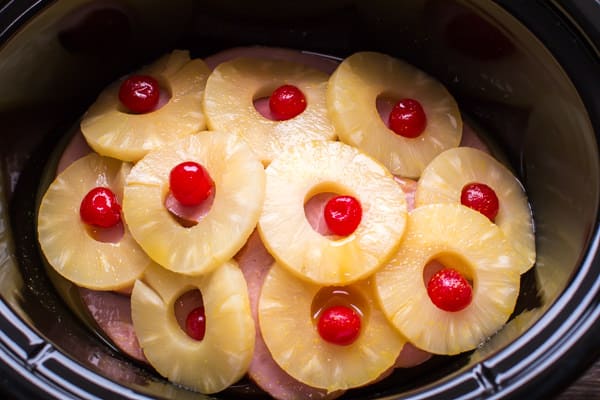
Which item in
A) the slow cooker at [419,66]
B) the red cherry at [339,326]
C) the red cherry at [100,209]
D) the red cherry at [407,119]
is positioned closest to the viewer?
the slow cooker at [419,66]

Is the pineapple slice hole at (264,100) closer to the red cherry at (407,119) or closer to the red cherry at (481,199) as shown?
the red cherry at (407,119)

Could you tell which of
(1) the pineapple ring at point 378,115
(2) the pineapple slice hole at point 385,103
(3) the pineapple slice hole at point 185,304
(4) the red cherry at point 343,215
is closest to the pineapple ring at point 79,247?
(3) the pineapple slice hole at point 185,304

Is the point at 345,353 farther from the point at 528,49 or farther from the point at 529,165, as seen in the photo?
the point at 528,49

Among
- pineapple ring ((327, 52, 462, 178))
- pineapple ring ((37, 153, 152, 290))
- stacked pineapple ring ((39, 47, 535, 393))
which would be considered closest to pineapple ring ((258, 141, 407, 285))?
stacked pineapple ring ((39, 47, 535, 393))

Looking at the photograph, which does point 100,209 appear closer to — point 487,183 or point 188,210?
point 188,210

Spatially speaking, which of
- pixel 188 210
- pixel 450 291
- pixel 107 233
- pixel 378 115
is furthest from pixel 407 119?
pixel 107 233

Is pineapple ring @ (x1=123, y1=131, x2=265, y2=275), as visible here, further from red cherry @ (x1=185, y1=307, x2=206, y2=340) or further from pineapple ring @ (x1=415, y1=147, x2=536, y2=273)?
pineapple ring @ (x1=415, y1=147, x2=536, y2=273)

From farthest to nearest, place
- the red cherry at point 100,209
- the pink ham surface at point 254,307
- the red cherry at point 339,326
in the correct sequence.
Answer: the red cherry at point 100,209
the pink ham surface at point 254,307
the red cherry at point 339,326
